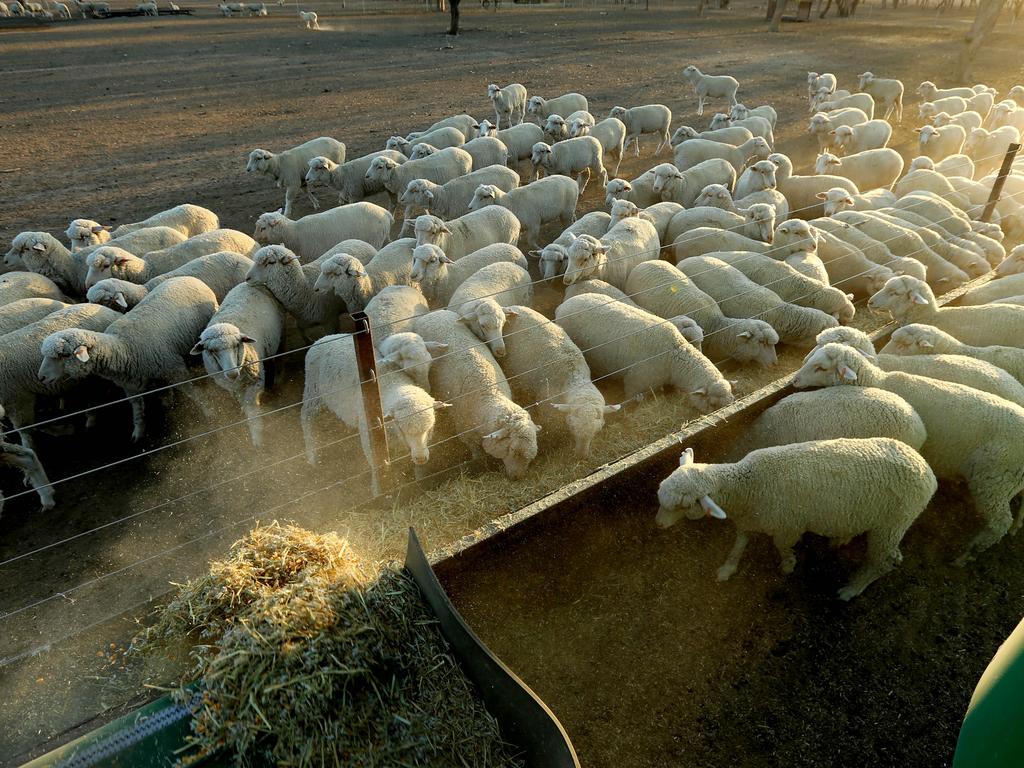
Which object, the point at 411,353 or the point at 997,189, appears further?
the point at 997,189

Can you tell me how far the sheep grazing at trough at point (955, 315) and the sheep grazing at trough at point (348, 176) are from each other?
7.91 m

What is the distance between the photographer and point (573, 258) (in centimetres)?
683

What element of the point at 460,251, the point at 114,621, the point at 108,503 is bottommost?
the point at 108,503

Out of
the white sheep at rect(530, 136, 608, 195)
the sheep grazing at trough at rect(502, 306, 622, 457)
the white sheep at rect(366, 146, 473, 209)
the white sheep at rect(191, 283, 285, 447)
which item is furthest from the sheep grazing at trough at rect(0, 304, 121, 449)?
the white sheep at rect(530, 136, 608, 195)

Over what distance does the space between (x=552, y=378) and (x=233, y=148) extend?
1205 centimetres

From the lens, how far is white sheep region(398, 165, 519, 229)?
9367mm

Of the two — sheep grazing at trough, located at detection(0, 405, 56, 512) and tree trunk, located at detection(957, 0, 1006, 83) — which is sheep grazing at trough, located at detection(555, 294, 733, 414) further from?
tree trunk, located at detection(957, 0, 1006, 83)

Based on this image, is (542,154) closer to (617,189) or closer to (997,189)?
(617,189)

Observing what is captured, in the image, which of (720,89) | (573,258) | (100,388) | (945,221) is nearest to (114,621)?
(100,388)

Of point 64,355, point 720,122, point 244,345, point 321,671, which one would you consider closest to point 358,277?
point 244,345

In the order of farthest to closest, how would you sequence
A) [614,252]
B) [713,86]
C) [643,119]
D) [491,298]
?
[713,86]
[643,119]
[614,252]
[491,298]

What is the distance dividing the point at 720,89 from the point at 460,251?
12709 millimetres

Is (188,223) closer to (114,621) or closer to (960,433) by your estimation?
(114,621)

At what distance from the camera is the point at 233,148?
1395cm
